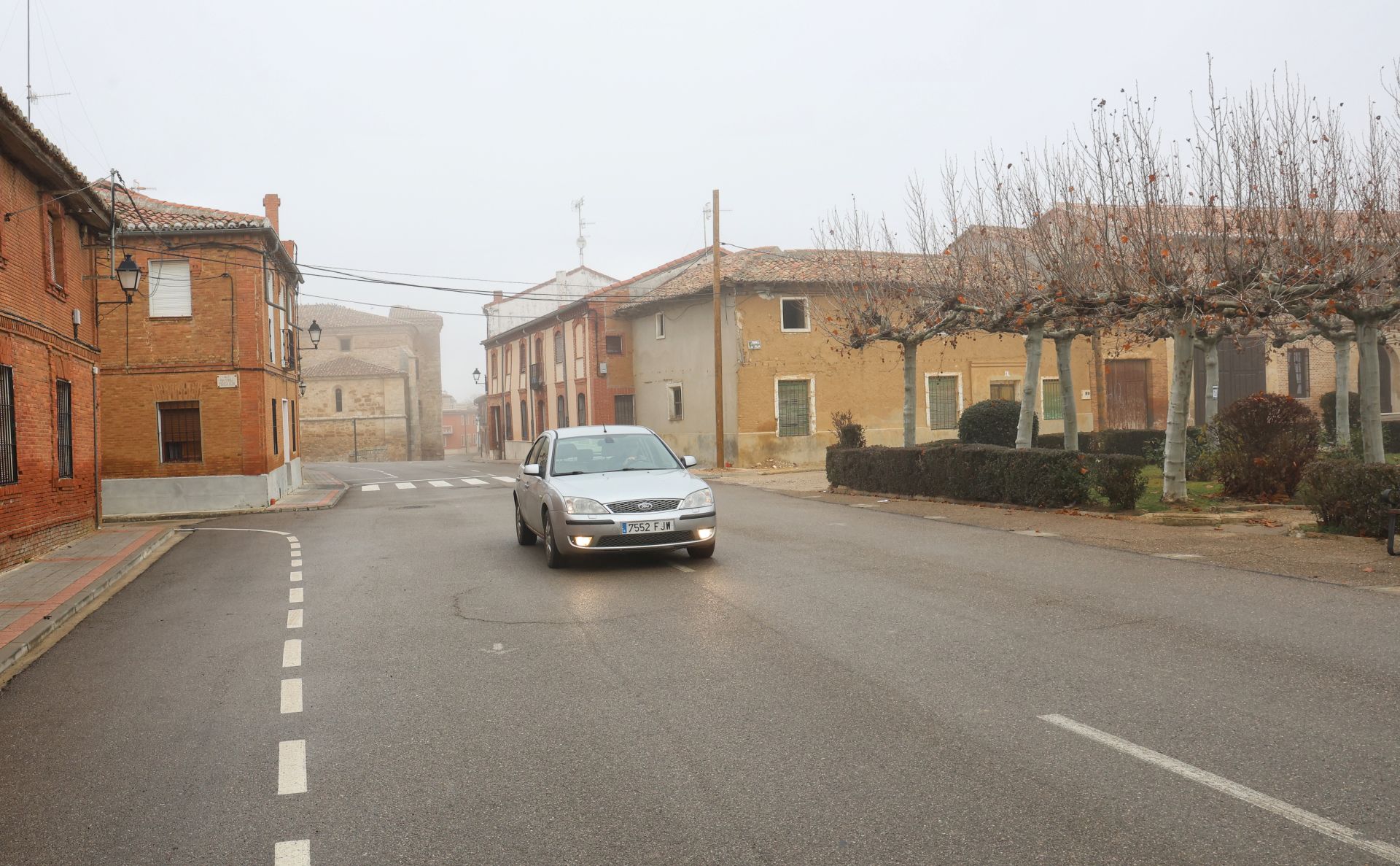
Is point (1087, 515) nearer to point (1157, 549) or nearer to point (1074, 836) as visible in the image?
point (1157, 549)

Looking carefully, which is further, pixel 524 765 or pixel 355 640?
pixel 355 640

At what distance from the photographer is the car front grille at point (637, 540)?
10609 mm

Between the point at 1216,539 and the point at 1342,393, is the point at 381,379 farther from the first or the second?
the point at 1216,539

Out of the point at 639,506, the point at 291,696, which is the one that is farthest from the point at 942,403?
the point at 291,696

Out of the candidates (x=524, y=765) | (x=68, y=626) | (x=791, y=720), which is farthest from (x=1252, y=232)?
(x=68, y=626)

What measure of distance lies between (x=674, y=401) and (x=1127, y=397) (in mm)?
16310

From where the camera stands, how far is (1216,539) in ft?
39.8

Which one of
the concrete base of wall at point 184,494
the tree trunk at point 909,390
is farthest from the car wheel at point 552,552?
the concrete base of wall at point 184,494

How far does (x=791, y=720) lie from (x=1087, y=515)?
11.0m

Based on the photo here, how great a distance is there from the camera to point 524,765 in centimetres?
468

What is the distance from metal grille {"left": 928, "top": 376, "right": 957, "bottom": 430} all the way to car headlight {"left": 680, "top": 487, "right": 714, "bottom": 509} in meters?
26.8

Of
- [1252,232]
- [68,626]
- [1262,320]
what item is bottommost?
[68,626]

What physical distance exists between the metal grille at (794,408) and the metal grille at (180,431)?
17.4m

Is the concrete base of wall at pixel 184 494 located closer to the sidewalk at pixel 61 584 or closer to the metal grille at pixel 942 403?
the sidewalk at pixel 61 584
